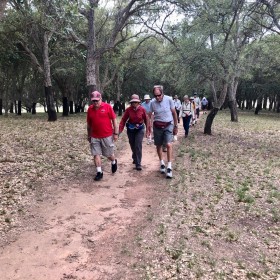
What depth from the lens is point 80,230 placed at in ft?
16.4

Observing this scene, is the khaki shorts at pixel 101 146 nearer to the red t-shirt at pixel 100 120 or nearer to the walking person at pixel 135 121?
the red t-shirt at pixel 100 120

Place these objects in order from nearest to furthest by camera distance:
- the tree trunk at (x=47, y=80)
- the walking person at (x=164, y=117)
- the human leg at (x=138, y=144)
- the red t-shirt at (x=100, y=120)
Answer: the red t-shirt at (x=100, y=120)
the walking person at (x=164, y=117)
the human leg at (x=138, y=144)
the tree trunk at (x=47, y=80)

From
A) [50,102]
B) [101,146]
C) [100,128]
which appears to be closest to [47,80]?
[50,102]

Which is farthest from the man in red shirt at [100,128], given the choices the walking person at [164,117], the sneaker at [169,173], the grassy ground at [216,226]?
the grassy ground at [216,226]

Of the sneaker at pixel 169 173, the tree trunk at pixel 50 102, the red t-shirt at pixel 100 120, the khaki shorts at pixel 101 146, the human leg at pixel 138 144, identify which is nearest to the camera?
the red t-shirt at pixel 100 120

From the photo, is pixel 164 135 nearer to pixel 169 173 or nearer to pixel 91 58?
pixel 169 173

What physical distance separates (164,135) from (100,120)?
1.53m

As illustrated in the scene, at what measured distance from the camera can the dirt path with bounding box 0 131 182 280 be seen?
398cm

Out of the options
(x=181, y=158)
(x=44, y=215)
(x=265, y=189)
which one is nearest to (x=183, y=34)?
(x=181, y=158)

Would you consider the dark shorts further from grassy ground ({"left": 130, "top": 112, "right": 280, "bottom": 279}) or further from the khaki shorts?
the khaki shorts

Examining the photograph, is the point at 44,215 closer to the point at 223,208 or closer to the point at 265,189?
the point at 223,208

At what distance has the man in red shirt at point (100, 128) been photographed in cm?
708

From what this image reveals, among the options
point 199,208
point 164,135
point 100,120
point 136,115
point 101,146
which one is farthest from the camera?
point 136,115

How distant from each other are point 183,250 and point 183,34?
12.9m
